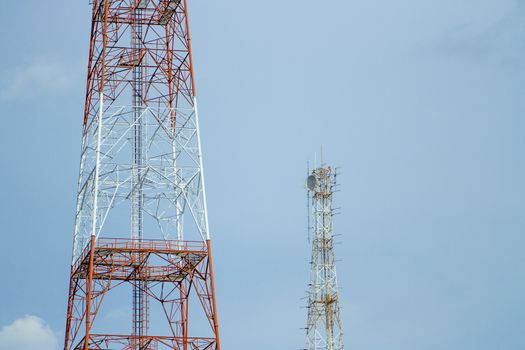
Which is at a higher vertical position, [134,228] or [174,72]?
[174,72]

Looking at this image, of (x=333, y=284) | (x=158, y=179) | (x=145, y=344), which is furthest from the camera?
(x=333, y=284)

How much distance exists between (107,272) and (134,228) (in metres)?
4.20

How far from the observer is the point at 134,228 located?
101m

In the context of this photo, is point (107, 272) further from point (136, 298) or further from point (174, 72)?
point (174, 72)

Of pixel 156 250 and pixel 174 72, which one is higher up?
pixel 174 72

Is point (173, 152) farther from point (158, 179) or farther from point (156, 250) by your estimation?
point (156, 250)

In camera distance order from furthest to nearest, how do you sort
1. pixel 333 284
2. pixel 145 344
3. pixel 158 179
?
pixel 333 284 < pixel 158 179 < pixel 145 344

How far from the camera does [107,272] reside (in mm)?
97938

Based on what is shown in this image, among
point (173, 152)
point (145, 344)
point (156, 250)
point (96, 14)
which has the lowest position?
point (145, 344)

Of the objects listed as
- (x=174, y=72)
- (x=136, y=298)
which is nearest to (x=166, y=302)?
(x=136, y=298)

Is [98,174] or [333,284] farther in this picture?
[333,284]

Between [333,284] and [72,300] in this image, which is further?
[333,284]

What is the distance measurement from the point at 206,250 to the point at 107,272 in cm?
687

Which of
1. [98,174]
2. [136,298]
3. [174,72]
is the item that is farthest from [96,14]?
[136,298]
